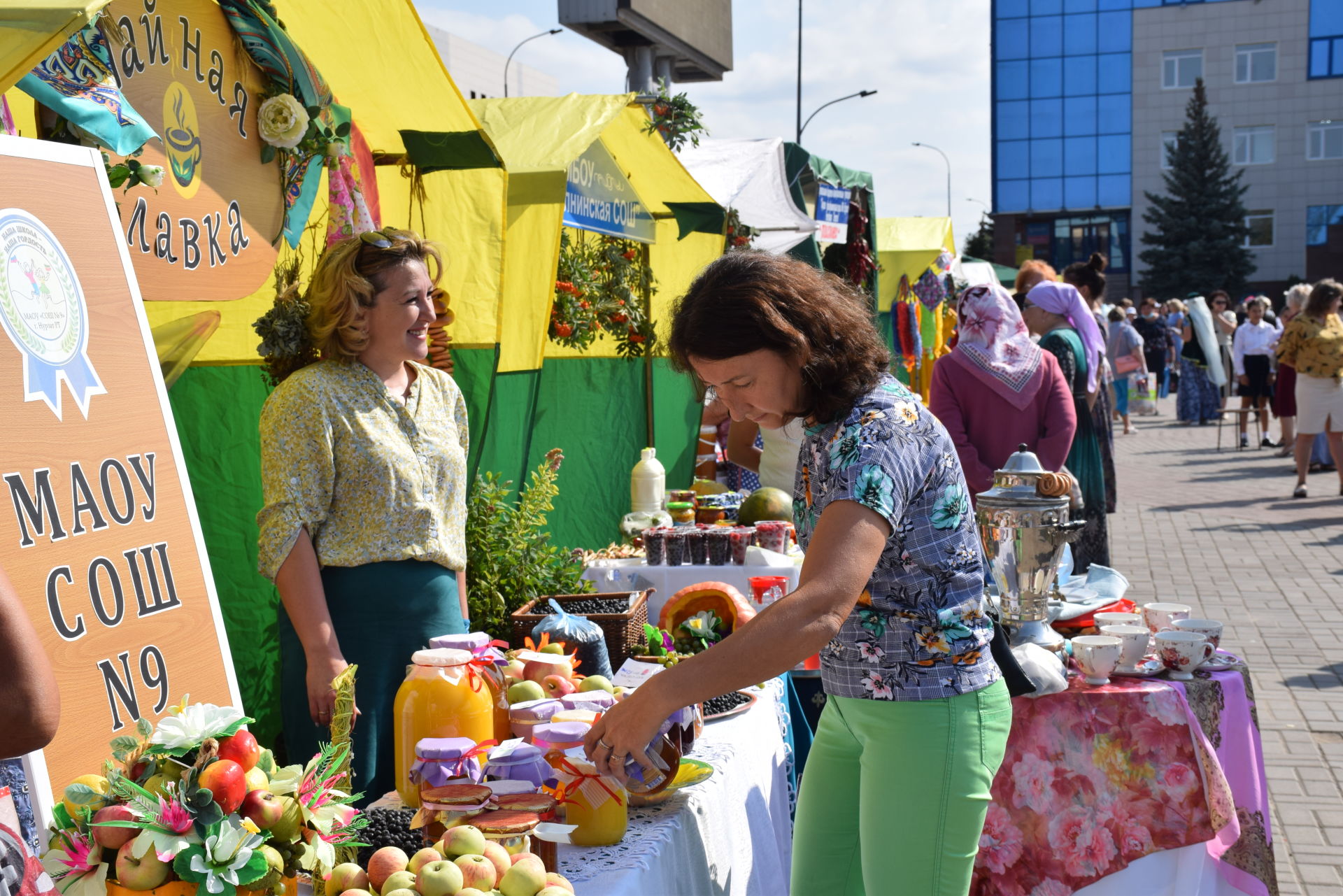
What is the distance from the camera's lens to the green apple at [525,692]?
2.28 m

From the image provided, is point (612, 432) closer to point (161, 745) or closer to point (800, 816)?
point (800, 816)

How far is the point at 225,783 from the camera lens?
1379 mm

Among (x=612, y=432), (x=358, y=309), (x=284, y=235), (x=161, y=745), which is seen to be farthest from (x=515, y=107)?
(x=161, y=745)

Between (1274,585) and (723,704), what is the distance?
653 centimetres

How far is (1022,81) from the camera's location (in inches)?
2077

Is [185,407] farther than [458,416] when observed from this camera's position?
Yes

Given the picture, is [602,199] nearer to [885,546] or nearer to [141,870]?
[885,546]

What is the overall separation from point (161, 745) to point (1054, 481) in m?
2.55

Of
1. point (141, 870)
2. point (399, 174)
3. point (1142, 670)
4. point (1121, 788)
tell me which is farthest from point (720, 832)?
point (399, 174)

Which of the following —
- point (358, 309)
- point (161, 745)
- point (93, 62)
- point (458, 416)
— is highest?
point (93, 62)

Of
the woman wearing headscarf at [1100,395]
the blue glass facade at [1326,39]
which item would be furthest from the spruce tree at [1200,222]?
the woman wearing headscarf at [1100,395]

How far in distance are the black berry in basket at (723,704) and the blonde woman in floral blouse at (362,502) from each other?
2.19 ft

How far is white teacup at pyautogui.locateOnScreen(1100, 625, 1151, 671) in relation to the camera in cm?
319

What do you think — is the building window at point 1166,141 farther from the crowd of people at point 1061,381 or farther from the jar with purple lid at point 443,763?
the jar with purple lid at point 443,763
